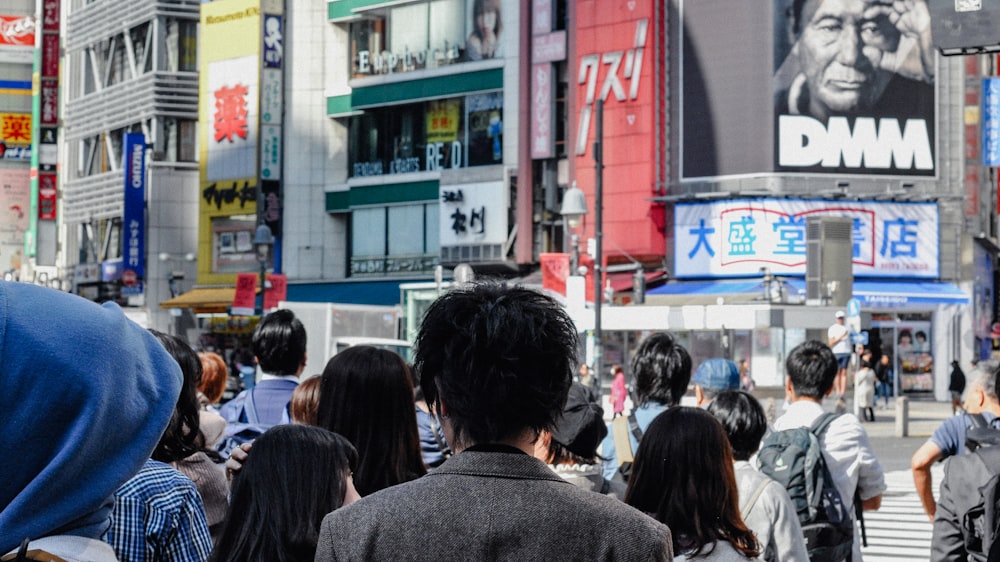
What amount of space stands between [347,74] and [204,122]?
7201 mm

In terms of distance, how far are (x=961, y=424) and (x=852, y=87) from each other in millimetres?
39635

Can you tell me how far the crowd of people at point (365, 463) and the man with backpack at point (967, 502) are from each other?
0.68 meters

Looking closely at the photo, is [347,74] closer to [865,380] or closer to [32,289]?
[865,380]

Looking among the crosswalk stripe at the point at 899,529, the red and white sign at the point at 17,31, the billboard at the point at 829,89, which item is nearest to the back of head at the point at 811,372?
the crosswalk stripe at the point at 899,529

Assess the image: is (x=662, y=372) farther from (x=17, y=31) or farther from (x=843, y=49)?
(x=17, y=31)

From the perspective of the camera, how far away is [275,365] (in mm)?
7801

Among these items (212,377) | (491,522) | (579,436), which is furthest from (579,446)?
(491,522)

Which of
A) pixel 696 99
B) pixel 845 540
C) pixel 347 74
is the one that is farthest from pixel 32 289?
pixel 347 74

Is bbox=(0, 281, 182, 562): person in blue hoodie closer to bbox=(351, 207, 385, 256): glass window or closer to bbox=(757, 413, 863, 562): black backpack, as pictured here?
bbox=(757, 413, 863, 562): black backpack

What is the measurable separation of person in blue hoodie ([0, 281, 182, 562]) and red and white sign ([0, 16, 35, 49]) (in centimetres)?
8632

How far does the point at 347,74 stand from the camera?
59625 mm

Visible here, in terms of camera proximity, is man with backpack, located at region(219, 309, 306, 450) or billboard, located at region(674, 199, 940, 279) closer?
man with backpack, located at region(219, 309, 306, 450)

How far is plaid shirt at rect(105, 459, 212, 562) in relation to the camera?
136 inches

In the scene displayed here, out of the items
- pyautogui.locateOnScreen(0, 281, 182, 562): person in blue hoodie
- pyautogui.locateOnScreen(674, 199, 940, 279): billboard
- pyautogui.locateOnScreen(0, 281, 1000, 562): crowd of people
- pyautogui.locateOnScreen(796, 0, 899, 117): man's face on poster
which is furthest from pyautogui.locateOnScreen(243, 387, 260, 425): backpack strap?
pyautogui.locateOnScreen(796, 0, 899, 117): man's face on poster
